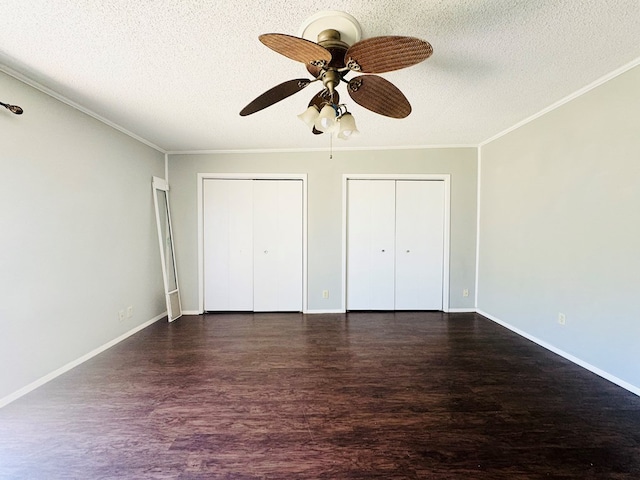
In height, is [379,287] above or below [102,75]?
below

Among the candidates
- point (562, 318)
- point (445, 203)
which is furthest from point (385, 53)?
point (445, 203)

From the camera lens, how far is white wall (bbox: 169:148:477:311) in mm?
3707

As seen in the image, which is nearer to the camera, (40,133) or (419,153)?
(40,133)

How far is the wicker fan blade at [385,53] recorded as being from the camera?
1.14m

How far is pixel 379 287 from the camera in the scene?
3.83 m

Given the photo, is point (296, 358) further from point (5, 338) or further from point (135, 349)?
point (5, 338)

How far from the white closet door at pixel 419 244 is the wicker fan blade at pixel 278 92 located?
2499 mm

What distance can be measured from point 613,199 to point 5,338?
4.49 meters

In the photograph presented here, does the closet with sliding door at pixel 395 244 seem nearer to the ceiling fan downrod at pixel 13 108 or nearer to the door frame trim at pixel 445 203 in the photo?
the door frame trim at pixel 445 203

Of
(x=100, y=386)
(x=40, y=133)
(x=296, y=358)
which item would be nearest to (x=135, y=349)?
(x=100, y=386)

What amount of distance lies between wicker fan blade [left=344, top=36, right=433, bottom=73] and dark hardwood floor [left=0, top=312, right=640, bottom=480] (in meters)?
1.98

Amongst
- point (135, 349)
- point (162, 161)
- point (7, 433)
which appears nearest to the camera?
point (7, 433)

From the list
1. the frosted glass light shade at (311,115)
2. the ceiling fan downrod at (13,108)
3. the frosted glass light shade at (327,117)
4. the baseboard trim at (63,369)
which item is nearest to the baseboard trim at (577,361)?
the frosted glass light shade at (327,117)

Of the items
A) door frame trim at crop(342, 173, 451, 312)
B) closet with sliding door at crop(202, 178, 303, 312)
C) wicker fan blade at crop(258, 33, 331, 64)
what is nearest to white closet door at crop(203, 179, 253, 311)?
closet with sliding door at crop(202, 178, 303, 312)
